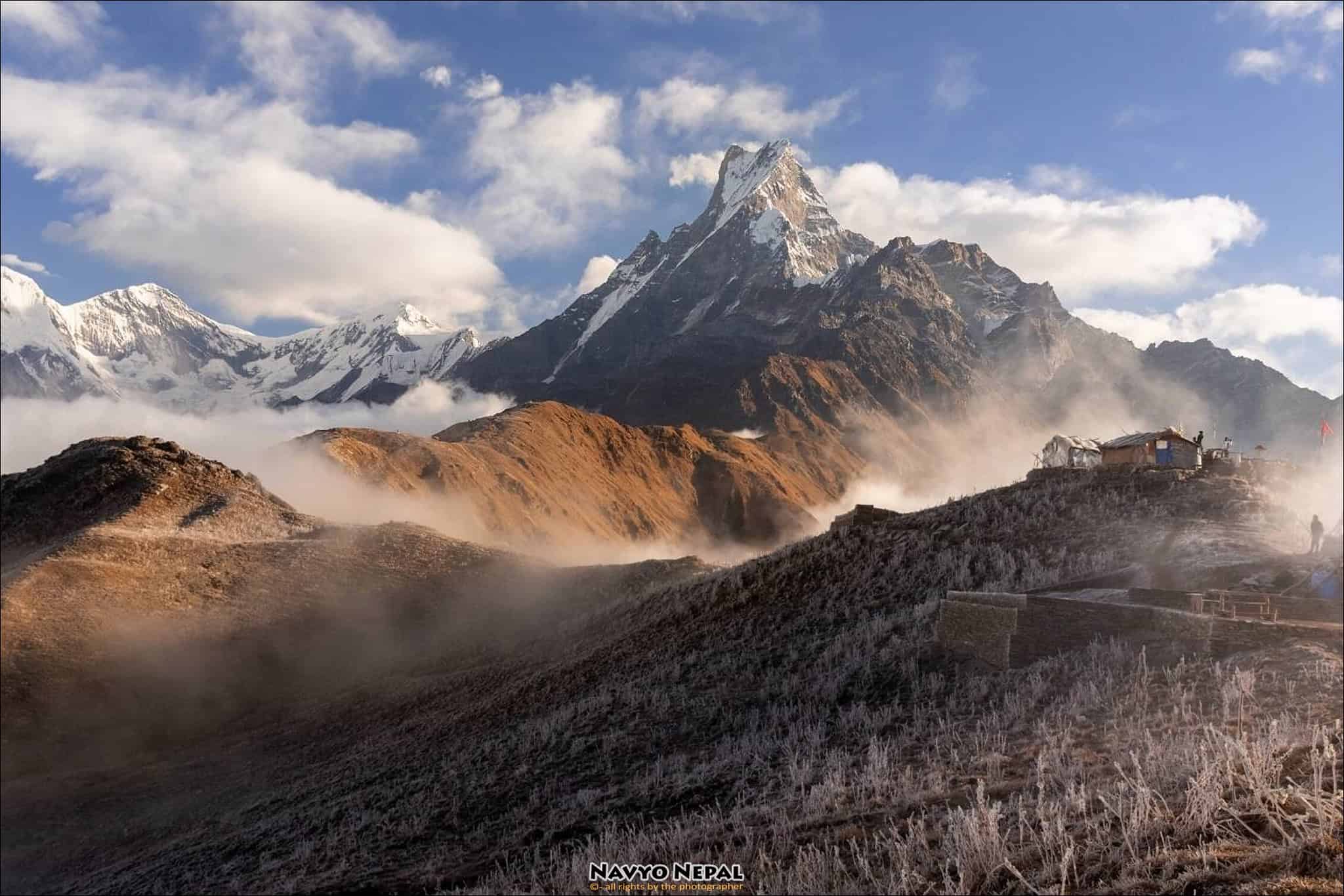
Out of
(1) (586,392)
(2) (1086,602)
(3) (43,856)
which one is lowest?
(3) (43,856)

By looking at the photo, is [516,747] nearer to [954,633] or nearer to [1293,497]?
[954,633]

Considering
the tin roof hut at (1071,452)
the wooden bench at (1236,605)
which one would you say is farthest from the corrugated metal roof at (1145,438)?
the wooden bench at (1236,605)

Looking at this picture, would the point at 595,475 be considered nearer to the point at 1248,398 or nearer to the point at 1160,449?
the point at 1160,449

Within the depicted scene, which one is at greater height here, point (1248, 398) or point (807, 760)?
point (1248, 398)

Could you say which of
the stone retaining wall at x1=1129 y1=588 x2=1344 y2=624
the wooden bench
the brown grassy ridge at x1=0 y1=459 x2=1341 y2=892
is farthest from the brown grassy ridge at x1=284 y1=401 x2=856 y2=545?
the wooden bench

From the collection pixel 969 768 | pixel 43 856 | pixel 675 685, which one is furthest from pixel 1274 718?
pixel 43 856

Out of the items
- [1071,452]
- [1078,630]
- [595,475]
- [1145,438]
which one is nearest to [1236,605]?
[1078,630]

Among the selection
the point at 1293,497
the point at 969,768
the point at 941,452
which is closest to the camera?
the point at 969,768

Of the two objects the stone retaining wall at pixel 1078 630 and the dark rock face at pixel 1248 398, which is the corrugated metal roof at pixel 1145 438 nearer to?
the stone retaining wall at pixel 1078 630
